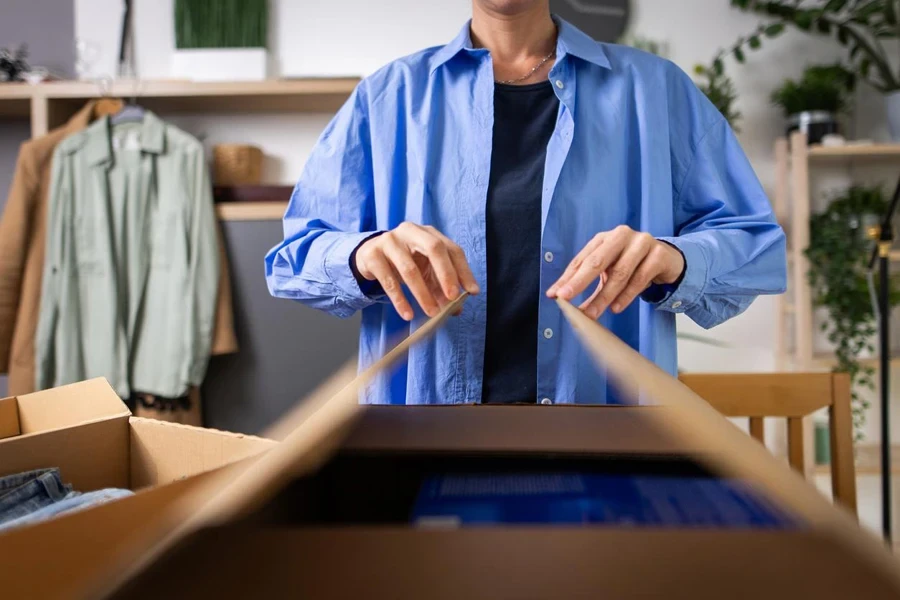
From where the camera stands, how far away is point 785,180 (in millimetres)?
2137

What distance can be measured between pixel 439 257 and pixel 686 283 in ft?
0.93

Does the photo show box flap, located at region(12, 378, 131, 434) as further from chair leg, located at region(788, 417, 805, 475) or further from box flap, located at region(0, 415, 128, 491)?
chair leg, located at region(788, 417, 805, 475)

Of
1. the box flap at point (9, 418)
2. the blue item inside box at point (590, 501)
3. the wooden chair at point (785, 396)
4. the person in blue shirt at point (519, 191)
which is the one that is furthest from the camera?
the wooden chair at point (785, 396)

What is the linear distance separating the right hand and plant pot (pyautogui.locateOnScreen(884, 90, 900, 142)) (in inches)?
79.8

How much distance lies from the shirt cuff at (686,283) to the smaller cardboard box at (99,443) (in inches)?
18.5

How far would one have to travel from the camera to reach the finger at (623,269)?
1.98 feet

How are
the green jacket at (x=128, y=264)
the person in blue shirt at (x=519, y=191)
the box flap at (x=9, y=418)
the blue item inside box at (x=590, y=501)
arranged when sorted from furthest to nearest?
the green jacket at (x=128, y=264)
the person in blue shirt at (x=519, y=191)
the box flap at (x=9, y=418)
the blue item inside box at (x=590, y=501)

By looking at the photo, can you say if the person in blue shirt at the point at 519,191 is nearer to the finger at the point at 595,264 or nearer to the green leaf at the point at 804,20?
the finger at the point at 595,264

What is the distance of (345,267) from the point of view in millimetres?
712

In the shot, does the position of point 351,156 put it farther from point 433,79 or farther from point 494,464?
point 494,464

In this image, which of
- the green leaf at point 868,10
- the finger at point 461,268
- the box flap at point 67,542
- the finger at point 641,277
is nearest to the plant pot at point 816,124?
the green leaf at point 868,10

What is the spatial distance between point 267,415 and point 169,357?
1.10 ft

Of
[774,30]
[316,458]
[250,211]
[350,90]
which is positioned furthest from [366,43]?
[316,458]

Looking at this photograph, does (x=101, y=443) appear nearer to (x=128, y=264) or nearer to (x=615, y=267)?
(x=615, y=267)
